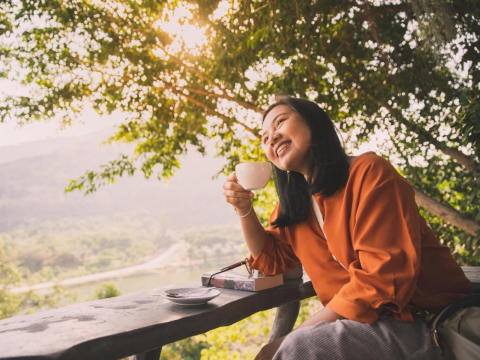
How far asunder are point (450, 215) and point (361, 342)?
2360 millimetres

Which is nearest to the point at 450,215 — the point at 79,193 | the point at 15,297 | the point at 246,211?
the point at 246,211

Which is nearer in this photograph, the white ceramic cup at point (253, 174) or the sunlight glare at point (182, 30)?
the white ceramic cup at point (253, 174)

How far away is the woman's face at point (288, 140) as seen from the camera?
1.33 meters

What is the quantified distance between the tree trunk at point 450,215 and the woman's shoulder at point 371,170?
207 centimetres

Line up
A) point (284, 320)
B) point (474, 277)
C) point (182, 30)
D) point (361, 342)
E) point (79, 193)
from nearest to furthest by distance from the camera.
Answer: point (361, 342)
point (474, 277)
point (284, 320)
point (182, 30)
point (79, 193)

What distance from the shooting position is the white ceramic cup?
132cm

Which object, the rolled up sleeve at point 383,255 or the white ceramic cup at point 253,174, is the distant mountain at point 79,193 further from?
the rolled up sleeve at point 383,255

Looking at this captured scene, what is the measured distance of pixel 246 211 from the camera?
1.48 m

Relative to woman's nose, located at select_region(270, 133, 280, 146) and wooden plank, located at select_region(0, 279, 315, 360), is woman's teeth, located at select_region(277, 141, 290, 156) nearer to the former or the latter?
woman's nose, located at select_region(270, 133, 280, 146)

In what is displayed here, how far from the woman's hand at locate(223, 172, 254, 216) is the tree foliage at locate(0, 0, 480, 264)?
1.37 metres

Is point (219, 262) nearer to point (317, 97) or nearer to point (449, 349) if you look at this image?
point (317, 97)

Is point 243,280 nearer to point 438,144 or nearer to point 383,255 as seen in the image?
point 383,255

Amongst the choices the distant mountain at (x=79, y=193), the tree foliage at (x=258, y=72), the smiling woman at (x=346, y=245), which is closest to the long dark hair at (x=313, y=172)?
the smiling woman at (x=346, y=245)

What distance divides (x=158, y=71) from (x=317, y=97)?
5.09 feet
